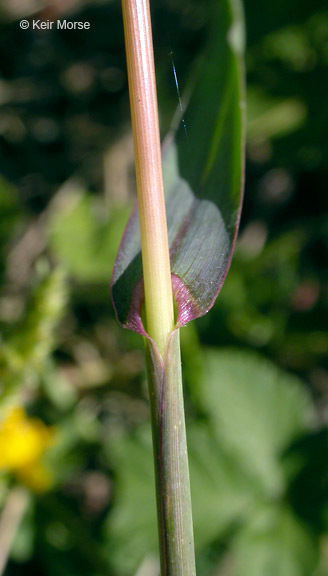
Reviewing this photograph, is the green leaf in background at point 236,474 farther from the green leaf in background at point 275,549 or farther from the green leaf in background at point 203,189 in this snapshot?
the green leaf in background at point 203,189

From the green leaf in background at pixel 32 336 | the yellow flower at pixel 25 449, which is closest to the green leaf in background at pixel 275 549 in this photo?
the yellow flower at pixel 25 449

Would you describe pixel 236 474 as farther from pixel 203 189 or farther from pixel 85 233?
pixel 203 189

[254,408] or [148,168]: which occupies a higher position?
[148,168]

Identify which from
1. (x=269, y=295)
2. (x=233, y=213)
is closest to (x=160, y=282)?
(x=233, y=213)

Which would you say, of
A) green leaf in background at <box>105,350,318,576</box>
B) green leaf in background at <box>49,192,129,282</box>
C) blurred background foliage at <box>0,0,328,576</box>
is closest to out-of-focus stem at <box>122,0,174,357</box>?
blurred background foliage at <box>0,0,328,576</box>

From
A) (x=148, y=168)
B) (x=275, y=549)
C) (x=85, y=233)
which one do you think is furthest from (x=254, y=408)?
(x=148, y=168)

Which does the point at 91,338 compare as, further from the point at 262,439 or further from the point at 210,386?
the point at 262,439

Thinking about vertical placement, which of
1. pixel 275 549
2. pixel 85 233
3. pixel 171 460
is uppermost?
pixel 85 233
